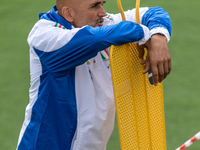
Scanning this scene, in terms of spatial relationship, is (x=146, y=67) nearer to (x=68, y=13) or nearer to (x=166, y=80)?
(x=68, y=13)

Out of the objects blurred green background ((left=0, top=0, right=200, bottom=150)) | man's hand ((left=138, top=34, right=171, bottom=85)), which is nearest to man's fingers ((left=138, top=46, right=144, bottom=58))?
man's hand ((left=138, top=34, right=171, bottom=85))

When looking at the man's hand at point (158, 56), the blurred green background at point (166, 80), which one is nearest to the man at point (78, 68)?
the man's hand at point (158, 56)

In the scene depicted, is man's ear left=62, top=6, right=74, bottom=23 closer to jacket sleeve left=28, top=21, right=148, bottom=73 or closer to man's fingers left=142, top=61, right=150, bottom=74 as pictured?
jacket sleeve left=28, top=21, right=148, bottom=73

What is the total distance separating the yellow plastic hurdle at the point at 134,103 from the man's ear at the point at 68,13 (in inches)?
11.9

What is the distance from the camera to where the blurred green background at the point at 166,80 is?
357cm

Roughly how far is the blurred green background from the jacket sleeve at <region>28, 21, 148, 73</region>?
62.6 inches

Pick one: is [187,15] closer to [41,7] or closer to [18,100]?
[41,7]

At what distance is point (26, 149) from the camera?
2.47 meters

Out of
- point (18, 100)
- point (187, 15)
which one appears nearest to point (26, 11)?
point (18, 100)

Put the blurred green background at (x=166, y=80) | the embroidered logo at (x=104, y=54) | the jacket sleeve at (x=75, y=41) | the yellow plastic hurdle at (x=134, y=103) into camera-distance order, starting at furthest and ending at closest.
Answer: the blurred green background at (x=166, y=80) < the embroidered logo at (x=104, y=54) < the yellow plastic hurdle at (x=134, y=103) < the jacket sleeve at (x=75, y=41)

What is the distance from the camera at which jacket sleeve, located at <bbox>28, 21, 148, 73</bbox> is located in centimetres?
194

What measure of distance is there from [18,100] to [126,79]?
2.12 metres

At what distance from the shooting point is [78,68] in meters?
Answer: 2.23

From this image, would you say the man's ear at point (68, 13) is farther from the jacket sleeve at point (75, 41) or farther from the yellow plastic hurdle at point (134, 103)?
the yellow plastic hurdle at point (134, 103)
